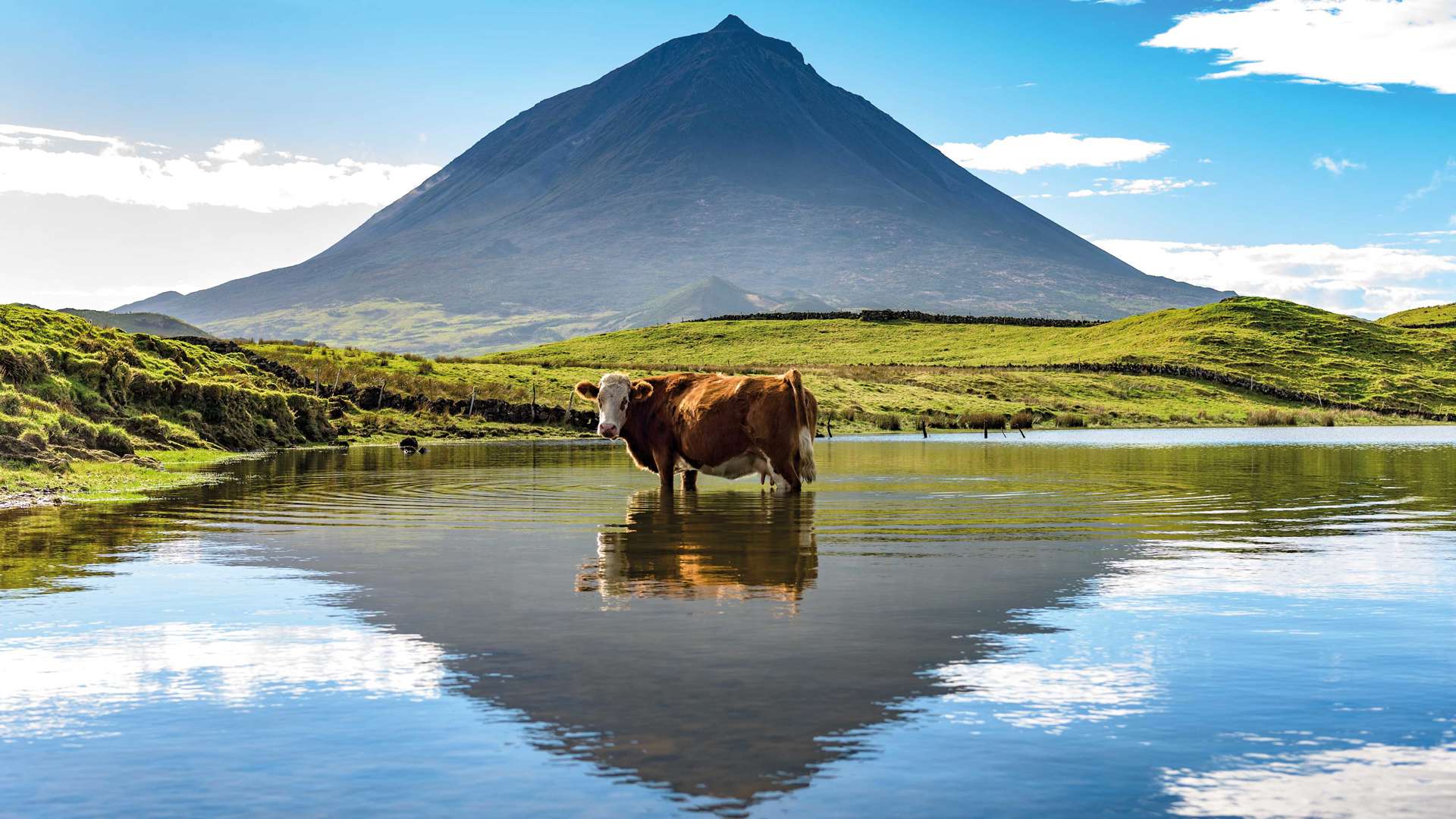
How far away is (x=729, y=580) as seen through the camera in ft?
43.6

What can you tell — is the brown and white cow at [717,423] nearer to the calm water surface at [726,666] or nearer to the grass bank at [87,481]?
the calm water surface at [726,666]

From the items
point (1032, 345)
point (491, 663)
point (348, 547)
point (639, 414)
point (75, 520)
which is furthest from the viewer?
point (1032, 345)

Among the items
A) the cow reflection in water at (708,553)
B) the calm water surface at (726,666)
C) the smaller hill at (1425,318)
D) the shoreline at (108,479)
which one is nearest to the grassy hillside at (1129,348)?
the smaller hill at (1425,318)

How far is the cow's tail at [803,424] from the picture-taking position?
24.0m

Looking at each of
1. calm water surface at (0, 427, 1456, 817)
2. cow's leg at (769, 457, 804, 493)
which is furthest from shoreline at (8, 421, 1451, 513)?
cow's leg at (769, 457, 804, 493)

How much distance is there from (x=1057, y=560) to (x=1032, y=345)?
388ft

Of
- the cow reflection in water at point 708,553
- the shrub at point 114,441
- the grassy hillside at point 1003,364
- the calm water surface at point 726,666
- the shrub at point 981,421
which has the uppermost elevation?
the grassy hillside at point 1003,364

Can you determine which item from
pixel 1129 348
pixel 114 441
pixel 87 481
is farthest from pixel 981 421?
pixel 87 481

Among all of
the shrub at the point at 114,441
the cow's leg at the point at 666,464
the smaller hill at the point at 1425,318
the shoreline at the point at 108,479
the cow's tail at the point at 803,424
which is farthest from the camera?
the smaller hill at the point at 1425,318

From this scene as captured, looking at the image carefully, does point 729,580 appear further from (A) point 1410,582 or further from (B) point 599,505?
(B) point 599,505

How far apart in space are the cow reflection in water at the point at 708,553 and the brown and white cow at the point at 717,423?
65.6 inches

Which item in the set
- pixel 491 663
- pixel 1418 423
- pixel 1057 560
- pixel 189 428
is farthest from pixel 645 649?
pixel 1418 423

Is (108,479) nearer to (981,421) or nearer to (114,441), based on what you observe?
(114,441)

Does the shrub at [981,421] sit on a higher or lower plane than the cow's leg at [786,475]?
higher
